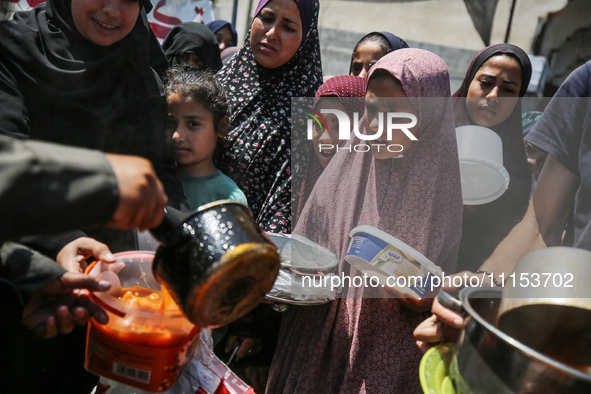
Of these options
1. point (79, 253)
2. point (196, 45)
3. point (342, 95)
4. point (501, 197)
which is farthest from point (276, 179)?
point (196, 45)

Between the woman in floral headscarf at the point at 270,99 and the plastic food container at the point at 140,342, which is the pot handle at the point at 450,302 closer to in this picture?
the plastic food container at the point at 140,342

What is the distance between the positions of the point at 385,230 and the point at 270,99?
100 centimetres

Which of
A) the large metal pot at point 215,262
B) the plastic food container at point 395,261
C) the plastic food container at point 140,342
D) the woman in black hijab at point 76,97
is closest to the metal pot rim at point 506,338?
the plastic food container at point 395,261

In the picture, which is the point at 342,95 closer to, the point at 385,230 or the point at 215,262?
the point at 385,230

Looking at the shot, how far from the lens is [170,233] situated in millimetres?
1068

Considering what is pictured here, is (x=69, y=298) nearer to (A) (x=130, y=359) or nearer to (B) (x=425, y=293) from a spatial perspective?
(A) (x=130, y=359)

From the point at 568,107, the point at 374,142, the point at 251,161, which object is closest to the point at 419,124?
the point at 374,142

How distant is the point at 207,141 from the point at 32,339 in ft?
3.62

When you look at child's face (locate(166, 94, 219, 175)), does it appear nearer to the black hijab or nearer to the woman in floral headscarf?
the woman in floral headscarf

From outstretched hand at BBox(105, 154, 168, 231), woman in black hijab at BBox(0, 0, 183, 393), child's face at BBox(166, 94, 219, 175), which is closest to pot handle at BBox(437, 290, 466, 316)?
outstretched hand at BBox(105, 154, 168, 231)

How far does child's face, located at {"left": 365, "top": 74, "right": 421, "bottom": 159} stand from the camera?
1893 mm

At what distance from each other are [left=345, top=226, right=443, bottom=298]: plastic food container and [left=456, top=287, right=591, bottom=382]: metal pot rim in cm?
33

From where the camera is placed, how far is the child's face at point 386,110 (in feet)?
6.21

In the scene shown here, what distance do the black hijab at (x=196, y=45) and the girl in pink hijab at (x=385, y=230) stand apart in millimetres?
1649
